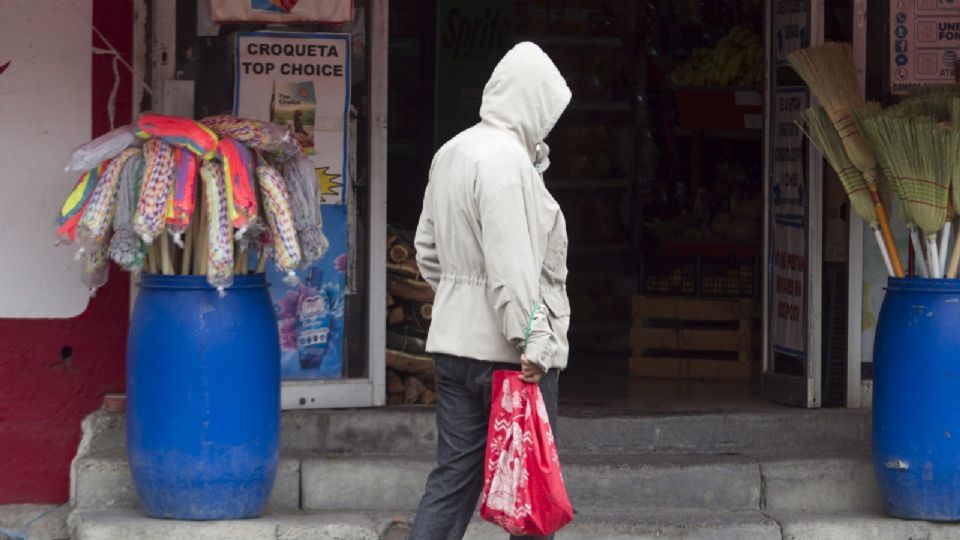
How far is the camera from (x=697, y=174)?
10.0 meters

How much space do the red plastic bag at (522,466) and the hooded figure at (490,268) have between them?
9cm

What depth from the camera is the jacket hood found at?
515cm

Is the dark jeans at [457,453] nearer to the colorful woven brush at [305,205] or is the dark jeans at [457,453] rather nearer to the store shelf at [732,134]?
the colorful woven brush at [305,205]

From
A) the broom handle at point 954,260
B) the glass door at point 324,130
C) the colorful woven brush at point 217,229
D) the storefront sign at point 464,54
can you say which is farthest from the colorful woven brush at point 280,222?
the storefront sign at point 464,54

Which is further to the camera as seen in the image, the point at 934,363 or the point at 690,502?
the point at 690,502

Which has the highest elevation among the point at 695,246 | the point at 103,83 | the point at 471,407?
the point at 103,83

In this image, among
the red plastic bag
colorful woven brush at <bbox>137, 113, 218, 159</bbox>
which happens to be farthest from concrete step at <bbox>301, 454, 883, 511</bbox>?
the red plastic bag

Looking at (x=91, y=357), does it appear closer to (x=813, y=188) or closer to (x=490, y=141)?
(x=490, y=141)

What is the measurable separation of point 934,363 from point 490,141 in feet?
7.36

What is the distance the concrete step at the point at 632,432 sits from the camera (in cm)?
710

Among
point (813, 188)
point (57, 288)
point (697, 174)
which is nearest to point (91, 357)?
point (57, 288)

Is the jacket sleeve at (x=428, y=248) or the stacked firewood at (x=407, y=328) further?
the stacked firewood at (x=407, y=328)

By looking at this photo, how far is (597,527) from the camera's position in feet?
21.6

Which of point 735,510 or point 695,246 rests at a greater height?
point 695,246
